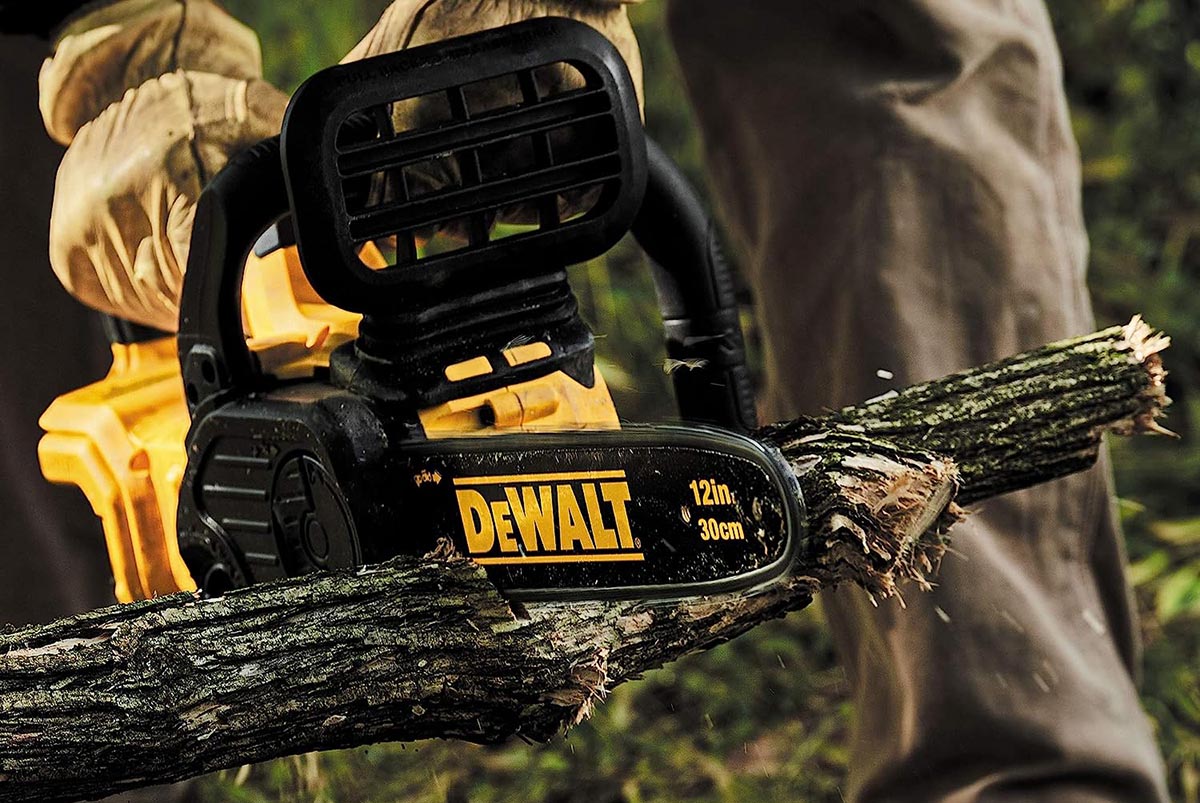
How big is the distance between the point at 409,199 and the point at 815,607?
1.70m

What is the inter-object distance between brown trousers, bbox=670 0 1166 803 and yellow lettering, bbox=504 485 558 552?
628 millimetres

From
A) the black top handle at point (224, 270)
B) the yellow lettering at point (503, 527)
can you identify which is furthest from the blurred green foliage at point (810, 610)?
the yellow lettering at point (503, 527)

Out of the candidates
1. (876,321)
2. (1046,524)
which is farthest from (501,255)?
(1046,524)

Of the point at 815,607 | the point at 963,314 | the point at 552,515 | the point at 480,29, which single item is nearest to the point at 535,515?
the point at 552,515

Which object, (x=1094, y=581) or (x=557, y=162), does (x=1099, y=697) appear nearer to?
(x=1094, y=581)

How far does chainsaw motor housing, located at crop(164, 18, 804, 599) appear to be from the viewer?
0.76 meters

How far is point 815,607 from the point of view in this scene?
92.8 inches

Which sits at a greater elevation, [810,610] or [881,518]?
[881,518]

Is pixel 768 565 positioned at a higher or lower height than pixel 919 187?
lower

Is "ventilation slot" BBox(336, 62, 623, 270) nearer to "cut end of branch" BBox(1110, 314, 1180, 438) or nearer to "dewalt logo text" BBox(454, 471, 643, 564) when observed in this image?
"dewalt logo text" BBox(454, 471, 643, 564)

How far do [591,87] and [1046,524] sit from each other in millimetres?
750

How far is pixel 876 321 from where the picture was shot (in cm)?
135

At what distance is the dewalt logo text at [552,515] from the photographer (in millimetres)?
772

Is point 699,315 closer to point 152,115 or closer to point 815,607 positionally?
point 152,115
